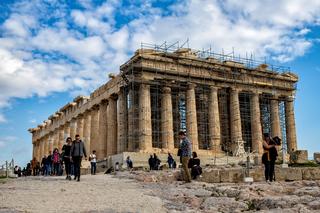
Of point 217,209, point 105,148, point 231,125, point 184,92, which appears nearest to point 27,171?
point 105,148

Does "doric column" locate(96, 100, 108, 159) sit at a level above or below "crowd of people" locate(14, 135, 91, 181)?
above

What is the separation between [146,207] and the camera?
10.9 meters

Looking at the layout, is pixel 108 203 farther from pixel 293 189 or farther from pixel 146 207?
pixel 293 189

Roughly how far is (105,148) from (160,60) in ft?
37.9

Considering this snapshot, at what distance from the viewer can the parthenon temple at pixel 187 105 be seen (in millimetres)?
43594

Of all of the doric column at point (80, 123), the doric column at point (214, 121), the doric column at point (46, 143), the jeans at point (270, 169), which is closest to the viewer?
the jeans at point (270, 169)

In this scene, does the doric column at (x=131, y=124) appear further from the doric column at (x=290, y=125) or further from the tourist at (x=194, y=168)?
the tourist at (x=194, y=168)

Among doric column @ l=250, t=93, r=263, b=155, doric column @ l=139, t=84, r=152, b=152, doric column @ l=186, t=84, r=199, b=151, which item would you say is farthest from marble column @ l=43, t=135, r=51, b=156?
doric column @ l=250, t=93, r=263, b=155

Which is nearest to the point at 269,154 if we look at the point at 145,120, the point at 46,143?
the point at 145,120

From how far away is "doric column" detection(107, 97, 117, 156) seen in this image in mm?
47188

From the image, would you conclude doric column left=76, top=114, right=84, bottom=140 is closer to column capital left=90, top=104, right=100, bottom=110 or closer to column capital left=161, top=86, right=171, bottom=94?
column capital left=90, top=104, right=100, bottom=110

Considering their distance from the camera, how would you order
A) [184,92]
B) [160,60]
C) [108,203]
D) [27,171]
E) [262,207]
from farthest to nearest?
[184,92], [160,60], [27,171], [108,203], [262,207]

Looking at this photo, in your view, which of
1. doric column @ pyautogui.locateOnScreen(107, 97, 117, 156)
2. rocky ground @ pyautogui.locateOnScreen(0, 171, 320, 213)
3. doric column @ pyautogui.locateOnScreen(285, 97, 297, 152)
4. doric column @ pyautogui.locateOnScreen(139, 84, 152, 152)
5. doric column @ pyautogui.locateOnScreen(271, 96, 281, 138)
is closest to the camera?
rocky ground @ pyautogui.locateOnScreen(0, 171, 320, 213)

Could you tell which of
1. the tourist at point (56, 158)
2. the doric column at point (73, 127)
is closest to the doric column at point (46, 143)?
the doric column at point (73, 127)
